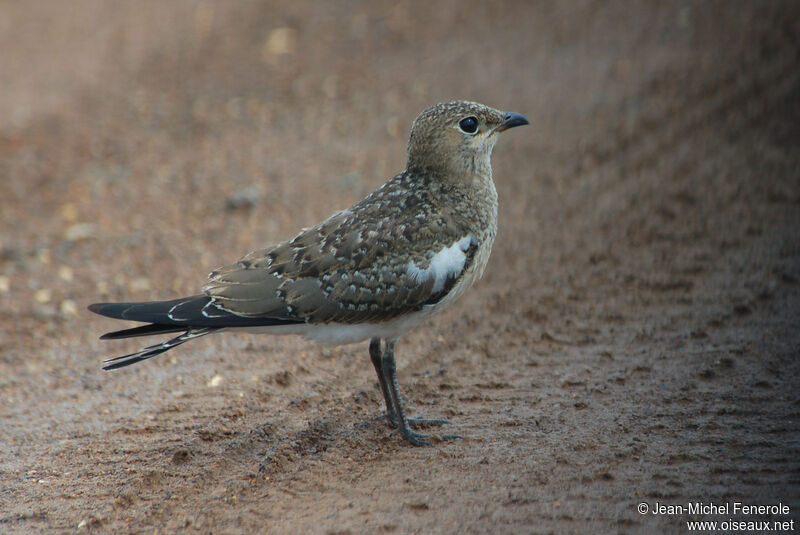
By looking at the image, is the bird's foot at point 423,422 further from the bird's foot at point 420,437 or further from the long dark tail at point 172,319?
the long dark tail at point 172,319

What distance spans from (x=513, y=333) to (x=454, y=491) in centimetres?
241

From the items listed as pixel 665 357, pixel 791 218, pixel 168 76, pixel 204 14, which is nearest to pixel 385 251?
pixel 665 357

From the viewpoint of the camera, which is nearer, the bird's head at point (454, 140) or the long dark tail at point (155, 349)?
the long dark tail at point (155, 349)

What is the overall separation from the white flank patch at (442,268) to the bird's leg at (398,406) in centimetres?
53

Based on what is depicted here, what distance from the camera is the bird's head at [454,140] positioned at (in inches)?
243

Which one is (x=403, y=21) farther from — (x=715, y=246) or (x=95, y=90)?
(x=715, y=246)

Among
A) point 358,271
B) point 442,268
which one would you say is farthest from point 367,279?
point 442,268

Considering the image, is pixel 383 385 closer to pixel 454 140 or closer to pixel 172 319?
pixel 172 319

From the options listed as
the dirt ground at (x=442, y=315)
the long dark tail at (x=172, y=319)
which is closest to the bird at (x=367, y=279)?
the long dark tail at (x=172, y=319)

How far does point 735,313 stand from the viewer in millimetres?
6949

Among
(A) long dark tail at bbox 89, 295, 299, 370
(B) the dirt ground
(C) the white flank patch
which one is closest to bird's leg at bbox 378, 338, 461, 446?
(B) the dirt ground

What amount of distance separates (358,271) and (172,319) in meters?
1.24

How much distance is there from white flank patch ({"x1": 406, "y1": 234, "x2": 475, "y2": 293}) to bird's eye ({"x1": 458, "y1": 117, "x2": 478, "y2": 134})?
926mm

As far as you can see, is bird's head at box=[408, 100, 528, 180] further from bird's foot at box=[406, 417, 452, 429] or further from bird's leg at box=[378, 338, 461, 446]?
bird's foot at box=[406, 417, 452, 429]
